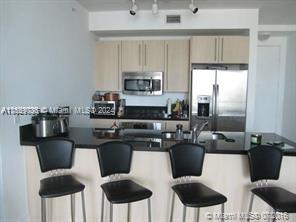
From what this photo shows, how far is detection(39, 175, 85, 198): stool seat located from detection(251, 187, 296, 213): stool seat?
139 cm

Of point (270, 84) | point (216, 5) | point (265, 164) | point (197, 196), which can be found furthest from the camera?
point (270, 84)

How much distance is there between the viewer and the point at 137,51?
4449mm

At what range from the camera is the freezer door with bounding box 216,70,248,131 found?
12.9 ft

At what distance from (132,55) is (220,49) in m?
1.48

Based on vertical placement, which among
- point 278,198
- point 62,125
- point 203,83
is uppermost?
point 203,83

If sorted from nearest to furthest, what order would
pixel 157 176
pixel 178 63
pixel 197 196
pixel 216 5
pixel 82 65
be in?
pixel 197 196 < pixel 157 176 < pixel 216 5 < pixel 82 65 < pixel 178 63

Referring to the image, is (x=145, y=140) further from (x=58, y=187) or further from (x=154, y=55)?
(x=154, y=55)

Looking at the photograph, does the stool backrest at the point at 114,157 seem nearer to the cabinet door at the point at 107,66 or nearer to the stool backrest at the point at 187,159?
the stool backrest at the point at 187,159

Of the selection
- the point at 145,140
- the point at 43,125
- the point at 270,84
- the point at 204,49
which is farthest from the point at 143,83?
the point at 270,84

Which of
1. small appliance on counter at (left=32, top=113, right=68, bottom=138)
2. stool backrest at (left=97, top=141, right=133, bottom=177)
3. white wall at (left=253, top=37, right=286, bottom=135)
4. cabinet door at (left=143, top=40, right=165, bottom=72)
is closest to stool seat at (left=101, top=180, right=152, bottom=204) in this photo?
stool backrest at (left=97, top=141, right=133, bottom=177)

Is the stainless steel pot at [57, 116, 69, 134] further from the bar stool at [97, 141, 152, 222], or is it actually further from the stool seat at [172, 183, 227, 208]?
the stool seat at [172, 183, 227, 208]

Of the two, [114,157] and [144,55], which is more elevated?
[144,55]

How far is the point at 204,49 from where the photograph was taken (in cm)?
402

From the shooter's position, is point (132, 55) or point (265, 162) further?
point (132, 55)
